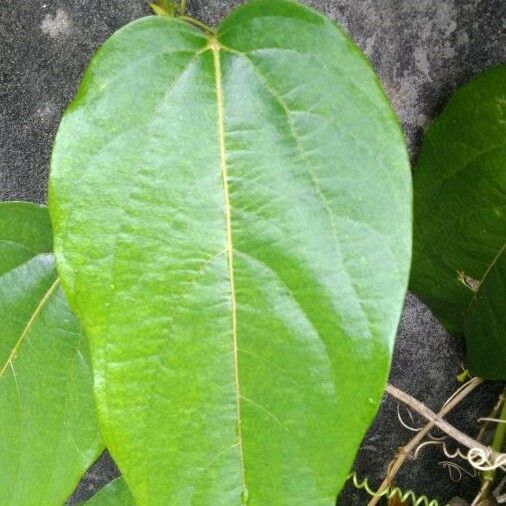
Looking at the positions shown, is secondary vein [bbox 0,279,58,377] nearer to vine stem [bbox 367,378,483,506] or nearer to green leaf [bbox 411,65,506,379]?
green leaf [bbox 411,65,506,379]

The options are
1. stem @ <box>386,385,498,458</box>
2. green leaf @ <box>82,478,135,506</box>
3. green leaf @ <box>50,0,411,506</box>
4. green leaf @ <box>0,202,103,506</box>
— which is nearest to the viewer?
green leaf @ <box>50,0,411,506</box>

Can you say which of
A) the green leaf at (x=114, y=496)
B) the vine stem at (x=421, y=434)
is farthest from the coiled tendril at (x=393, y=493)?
the green leaf at (x=114, y=496)

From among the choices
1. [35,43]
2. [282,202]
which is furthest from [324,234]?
[35,43]

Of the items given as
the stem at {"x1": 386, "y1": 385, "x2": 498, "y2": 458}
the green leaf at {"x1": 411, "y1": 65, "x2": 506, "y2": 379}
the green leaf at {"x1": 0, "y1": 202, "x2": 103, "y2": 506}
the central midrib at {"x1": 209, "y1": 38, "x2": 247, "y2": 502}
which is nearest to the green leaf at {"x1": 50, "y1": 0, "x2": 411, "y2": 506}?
the central midrib at {"x1": 209, "y1": 38, "x2": 247, "y2": 502}

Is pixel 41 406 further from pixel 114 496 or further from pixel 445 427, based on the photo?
pixel 445 427

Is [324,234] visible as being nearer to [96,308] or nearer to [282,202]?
[282,202]

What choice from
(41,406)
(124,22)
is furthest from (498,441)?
(124,22)

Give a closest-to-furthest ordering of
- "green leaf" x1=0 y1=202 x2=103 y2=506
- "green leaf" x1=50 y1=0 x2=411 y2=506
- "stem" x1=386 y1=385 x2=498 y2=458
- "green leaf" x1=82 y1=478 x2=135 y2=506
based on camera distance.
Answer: "green leaf" x1=50 y1=0 x2=411 y2=506 < "green leaf" x1=0 y1=202 x2=103 y2=506 < "green leaf" x1=82 y1=478 x2=135 y2=506 < "stem" x1=386 y1=385 x2=498 y2=458

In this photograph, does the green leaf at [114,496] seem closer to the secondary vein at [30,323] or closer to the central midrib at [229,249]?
the secondary vein at [30,323]
